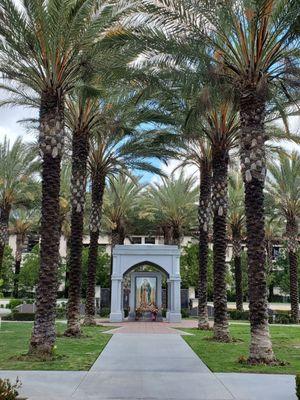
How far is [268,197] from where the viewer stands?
1337 inches

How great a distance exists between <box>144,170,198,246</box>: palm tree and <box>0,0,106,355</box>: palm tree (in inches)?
960

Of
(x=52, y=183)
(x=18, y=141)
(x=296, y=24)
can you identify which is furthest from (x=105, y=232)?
(x=296, y=24)

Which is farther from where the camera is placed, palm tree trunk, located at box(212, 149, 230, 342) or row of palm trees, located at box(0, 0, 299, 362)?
palm tree trunk, located at box(212, 149, 230, 342)

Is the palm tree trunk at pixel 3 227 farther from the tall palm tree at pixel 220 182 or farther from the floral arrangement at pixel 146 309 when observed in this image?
the tall palm tree at pixel 220 182

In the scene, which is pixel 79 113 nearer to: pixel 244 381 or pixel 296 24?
pixel 296 24

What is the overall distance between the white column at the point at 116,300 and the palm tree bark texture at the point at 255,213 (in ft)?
63.9

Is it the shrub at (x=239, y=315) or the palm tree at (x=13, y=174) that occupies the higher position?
the palm tree at (x=13, y=174)

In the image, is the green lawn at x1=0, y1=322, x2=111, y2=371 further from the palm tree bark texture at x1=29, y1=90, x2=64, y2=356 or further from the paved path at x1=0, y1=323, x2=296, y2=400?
the palm tree bark texture at x1=29, y1=90, x2=64, y2=356

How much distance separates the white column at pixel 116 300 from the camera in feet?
102

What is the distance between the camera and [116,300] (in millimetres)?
31797

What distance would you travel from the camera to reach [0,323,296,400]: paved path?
8.52 metres

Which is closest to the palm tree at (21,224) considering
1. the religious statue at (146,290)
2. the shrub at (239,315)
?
the religious statue at (146,290)

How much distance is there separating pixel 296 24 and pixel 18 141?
78.3 feet

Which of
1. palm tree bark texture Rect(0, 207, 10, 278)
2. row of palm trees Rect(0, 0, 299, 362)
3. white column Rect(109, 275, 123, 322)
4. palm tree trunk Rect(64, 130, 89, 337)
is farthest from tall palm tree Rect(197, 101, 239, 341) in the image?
palm tree bark texture Rect(0, 207, 10, 278)
